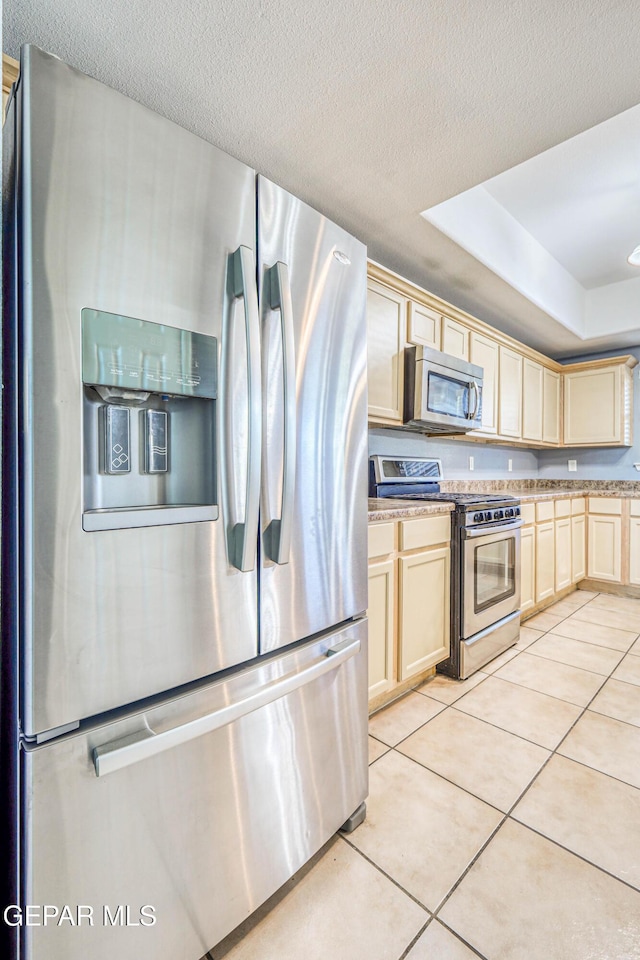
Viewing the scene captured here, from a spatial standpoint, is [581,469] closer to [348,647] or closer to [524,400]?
[524,400]

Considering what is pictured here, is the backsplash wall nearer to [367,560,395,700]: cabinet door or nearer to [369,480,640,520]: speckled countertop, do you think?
[369,480,640,520]: speckled countertop

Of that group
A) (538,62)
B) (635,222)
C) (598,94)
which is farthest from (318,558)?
(635,222)

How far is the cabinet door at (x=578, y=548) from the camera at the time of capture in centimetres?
396

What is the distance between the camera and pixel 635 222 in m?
2.91

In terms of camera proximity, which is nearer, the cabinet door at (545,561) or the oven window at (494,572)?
the oven window at (494,572)

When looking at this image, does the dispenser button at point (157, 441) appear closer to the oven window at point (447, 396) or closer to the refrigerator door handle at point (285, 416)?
the refrigerator door handle at point (285, 416)

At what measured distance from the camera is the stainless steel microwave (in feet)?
8.34

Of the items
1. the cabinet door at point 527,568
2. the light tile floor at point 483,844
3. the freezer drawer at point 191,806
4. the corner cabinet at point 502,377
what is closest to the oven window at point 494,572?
the cabinet door at point 527,568

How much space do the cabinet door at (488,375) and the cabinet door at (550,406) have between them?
1053mm

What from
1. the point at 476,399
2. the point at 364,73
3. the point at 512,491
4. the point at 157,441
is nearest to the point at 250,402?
the point at 157,441

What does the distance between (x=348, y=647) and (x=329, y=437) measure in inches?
24.7

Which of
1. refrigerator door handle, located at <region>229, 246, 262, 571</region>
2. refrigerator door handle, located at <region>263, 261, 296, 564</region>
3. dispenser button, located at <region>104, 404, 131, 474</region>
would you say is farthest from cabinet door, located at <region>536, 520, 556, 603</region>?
dispenser button, located at <region>104, 404, 131, 474</region>

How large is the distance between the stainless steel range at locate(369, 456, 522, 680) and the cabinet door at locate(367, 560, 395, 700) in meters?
0.52

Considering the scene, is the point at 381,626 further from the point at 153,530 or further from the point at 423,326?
the point at 423,326
